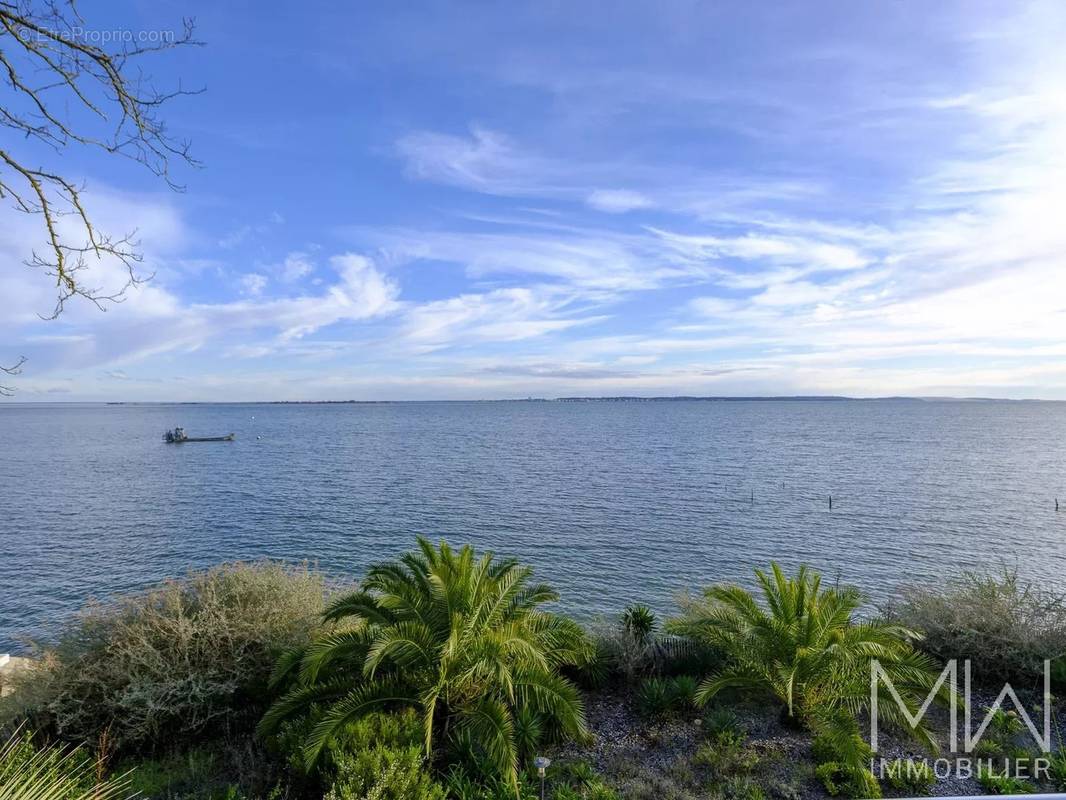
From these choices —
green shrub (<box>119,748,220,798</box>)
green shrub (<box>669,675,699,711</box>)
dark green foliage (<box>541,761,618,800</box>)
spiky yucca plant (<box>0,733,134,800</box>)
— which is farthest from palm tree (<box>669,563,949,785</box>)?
spiky yucca plant (<box>0,733,134,800</box>)

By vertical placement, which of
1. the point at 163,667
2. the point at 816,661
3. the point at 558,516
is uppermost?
the point at 816,661

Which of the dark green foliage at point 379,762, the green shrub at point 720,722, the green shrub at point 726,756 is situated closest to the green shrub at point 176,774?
the dark green foliage at point 379,762

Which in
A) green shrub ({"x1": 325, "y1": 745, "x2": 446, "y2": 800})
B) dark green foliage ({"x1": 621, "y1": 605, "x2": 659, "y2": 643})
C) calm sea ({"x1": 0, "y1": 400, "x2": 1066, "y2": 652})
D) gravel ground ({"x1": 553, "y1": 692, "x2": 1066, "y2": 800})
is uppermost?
green shrub ({"x1": 325, "y1": 745, "x2": 446, "y2": 800})

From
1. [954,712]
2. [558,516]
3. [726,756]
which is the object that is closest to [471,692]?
[726,756]

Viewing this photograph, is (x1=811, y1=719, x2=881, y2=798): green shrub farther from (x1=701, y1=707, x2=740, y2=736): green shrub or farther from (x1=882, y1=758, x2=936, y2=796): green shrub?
(x1=701, y1=707, x2=740, y2=736): green shrub

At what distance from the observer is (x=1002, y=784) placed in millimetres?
6738

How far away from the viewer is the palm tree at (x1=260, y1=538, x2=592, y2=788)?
7598mm

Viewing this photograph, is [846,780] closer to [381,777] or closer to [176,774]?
[381,777]

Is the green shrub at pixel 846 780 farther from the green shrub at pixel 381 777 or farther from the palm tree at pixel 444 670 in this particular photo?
the green shrub at pixel 381 777

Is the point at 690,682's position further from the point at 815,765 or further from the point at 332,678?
the point at 332,678

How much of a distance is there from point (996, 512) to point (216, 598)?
127 feet

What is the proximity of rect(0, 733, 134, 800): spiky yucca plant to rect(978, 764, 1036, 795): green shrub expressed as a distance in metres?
9.08

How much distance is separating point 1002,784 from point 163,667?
11.2m

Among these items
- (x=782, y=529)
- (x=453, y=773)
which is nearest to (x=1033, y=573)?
(x=782, y=529)
